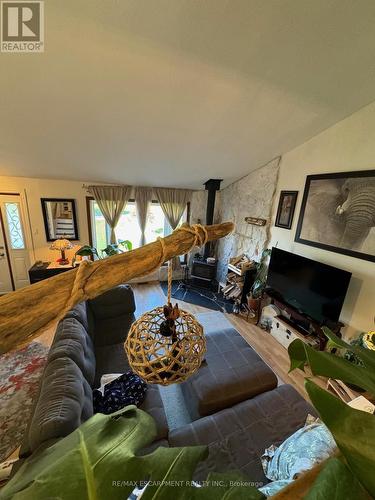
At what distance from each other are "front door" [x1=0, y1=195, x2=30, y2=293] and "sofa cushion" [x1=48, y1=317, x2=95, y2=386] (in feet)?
9.26

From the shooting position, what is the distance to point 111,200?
388cm

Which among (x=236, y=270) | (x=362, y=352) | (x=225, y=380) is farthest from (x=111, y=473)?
(x=236, y=270)

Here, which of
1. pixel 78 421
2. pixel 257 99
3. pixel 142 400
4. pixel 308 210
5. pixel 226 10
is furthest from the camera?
pixel 308 210

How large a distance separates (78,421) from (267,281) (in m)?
2.60

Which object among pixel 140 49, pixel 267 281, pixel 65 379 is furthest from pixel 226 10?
pixel 267 281

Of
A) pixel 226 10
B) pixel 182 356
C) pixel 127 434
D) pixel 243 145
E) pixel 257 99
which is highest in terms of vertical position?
pixel 226 10

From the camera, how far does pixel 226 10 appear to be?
1.14m

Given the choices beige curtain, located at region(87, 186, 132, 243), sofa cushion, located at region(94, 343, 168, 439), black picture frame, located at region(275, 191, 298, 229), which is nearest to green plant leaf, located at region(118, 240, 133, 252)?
beige curtain, located at region(87, 186, 132, 243)

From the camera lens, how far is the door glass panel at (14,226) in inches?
137

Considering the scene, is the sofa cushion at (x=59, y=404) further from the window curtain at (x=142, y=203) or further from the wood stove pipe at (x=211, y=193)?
the wood stove pipe at (x=211, y=193)

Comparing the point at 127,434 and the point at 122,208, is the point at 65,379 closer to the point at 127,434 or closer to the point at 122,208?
the point at 127,434

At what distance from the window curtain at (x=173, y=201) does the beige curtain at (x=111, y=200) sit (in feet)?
2.11

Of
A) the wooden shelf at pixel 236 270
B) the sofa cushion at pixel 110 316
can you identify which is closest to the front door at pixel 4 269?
the sofa cushion at pixel 110 316

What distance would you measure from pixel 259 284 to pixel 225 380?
1745mm
